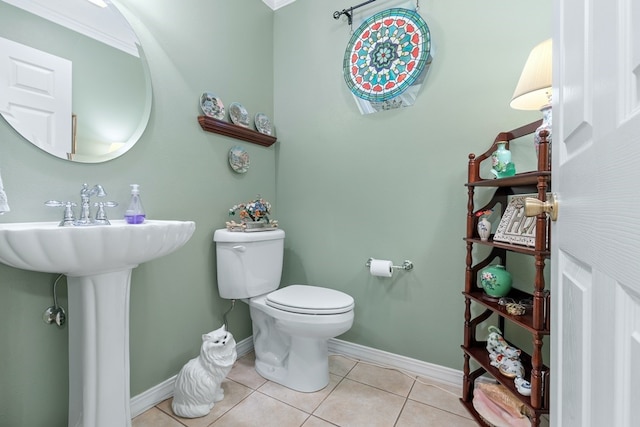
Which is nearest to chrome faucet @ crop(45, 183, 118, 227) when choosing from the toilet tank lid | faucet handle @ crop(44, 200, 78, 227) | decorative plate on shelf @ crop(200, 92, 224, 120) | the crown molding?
faucet handle @ crop(44, 200, 78, 227)

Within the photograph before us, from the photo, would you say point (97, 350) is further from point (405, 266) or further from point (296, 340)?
point (405, 266)

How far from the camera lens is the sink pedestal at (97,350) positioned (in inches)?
39.1

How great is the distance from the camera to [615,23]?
33 cm

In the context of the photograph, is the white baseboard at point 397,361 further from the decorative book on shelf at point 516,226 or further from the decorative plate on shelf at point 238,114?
the decorative plate on shelf at point 238,114

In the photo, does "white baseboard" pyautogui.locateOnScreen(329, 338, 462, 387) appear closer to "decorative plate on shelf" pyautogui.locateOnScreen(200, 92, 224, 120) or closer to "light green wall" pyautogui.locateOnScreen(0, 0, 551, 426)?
"light green wall" pyautogui.locateOnScreen(0, 0, 551, 426)

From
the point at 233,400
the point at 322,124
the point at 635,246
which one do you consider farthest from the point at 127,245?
the point at 322,124

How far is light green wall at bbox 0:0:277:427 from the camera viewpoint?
3.36 ft

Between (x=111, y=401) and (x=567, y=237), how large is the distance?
1426 millimetres

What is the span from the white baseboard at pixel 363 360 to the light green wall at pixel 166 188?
48mm

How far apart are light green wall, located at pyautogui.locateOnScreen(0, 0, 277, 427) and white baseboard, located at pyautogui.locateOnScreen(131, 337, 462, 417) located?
Result: 0.16 feet

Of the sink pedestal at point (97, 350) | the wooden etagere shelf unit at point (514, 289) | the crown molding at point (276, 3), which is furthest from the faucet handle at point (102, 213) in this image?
the crown molding at point (276, 3)

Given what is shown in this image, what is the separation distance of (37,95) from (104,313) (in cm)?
84

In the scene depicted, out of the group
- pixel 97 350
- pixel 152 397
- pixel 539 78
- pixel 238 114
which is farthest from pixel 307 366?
pixel 539 78

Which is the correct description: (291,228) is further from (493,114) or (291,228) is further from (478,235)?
(493,114)
